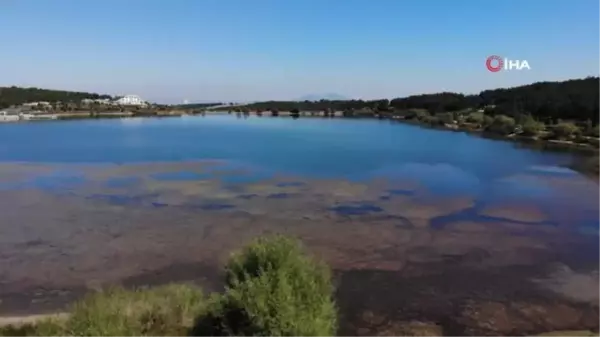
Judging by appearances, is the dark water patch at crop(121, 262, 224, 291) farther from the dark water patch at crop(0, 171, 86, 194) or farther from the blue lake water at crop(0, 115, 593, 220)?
the dark water patch at crop(0, 171, 86, 194)

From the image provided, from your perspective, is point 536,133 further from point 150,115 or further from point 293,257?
point 150,115

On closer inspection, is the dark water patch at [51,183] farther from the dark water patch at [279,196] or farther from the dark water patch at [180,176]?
the dark water patch at [279,196]

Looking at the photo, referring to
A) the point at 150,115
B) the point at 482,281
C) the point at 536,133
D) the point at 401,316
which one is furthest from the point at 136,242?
the point at 150,115

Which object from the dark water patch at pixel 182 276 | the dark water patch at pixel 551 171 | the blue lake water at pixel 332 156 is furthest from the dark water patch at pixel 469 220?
the dark water patch at pixel 551 171

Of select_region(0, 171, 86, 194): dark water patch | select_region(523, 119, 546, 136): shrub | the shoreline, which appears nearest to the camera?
select_region(0, 171, 86, 194): dark water patch

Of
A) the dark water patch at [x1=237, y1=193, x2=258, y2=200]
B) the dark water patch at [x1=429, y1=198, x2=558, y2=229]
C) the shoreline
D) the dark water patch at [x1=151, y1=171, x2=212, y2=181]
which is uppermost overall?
the dark water patch at [x1=237, y1=193, x2=258, y2=200]

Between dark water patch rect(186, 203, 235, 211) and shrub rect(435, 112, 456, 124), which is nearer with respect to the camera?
dark water patch rect(186, 203, 235, 211)

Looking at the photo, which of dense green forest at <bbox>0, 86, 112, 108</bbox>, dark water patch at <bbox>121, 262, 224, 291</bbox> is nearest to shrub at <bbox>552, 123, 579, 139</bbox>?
dark water patch at <bbox>121, 262, 224, 291</bbox>
